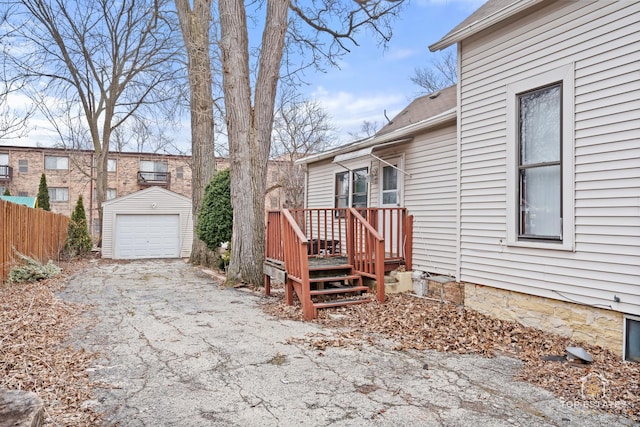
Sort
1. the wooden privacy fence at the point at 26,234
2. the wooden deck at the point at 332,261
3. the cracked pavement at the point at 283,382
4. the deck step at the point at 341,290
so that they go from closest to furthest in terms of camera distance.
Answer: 1. the cracked pavement at the point at 283,382
2. the wooden deck at the point at 332,261
3. the deck step at the point at 341,290
4. the wooden privacy fence at the point at 26,234

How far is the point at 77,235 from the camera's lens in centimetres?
1557

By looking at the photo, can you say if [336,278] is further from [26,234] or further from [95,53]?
[95,53]

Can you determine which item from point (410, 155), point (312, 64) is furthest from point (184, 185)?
point (410, 155)

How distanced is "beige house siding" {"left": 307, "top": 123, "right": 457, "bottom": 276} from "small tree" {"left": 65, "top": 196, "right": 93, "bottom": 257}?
12859 mm

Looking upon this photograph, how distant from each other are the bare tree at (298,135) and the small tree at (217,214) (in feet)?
36.7

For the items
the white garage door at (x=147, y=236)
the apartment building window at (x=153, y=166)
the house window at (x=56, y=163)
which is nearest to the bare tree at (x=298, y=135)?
the white garage door at (x=147, y=236)

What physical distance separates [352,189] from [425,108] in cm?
238

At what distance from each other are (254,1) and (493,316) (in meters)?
8.33

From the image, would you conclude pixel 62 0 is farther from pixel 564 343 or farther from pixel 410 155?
pixel 564 343

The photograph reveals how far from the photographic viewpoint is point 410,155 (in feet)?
24.7

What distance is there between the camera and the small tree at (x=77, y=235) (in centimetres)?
1504

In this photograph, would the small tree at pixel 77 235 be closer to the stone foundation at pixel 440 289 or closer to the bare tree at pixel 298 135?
the bare tree at pixel 298 135

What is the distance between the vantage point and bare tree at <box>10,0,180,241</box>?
14844 millimetres

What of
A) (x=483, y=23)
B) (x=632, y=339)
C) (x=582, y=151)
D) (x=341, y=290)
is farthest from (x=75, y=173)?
(x=632, y=339)
